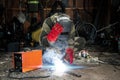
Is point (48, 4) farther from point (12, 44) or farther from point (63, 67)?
point (63, 67)

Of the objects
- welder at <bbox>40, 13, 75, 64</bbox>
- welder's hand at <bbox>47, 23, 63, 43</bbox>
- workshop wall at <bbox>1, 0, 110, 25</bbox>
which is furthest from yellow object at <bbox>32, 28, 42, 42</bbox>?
welder's hand at <bbox>47, 23, 63, 43</bbox>

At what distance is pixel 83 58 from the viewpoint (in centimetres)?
615

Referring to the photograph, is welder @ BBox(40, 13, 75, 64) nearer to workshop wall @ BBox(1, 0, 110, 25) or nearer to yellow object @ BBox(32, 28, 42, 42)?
yellow object @ BBox(32, 28, 42, 42)

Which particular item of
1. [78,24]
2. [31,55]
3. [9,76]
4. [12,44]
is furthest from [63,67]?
[78,24]

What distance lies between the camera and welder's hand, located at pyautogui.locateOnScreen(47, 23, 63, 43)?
563 cm

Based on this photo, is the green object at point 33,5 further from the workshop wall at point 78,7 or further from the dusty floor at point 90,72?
the dusty floor at point 90,72

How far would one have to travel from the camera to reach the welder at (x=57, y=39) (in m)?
5.53

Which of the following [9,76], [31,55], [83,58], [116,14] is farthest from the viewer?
[116,14]

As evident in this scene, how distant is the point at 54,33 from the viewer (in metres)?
5.63

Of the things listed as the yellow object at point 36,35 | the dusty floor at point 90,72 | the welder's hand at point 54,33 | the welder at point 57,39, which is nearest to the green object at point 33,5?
the yellow object at point 36,35

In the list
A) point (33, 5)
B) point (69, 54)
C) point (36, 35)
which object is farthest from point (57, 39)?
point (33, 5)

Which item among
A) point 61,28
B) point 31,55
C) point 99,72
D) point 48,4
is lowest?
point 99,72

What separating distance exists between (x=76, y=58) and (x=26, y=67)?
64.8 inches

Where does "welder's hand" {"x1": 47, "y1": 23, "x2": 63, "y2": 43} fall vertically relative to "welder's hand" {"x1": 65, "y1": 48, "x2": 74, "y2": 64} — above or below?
above
